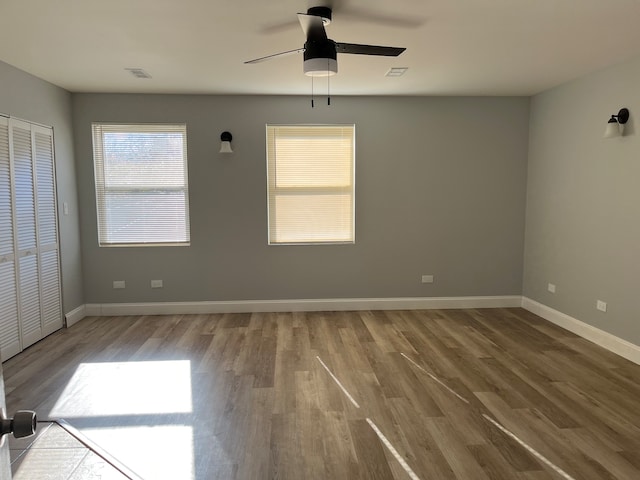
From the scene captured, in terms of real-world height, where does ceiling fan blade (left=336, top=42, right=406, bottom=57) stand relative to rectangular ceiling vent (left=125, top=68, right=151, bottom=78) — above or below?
below

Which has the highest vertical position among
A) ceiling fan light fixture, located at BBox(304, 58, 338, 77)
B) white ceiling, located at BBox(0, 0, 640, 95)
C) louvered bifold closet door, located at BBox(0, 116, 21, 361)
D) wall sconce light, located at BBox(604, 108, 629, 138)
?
white ceiling, located at BBox(0, 0, 640, 95)

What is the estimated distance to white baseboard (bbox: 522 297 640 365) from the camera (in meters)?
3.61

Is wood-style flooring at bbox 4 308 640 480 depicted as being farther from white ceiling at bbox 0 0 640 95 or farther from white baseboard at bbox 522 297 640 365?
white ceiling at bbox 0 0 640 95

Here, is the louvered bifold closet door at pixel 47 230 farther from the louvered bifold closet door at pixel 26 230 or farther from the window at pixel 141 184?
the window at pixel 141 184

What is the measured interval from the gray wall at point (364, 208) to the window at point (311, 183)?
0.12 meters

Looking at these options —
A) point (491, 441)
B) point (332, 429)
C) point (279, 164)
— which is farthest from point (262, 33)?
point (491, 441)

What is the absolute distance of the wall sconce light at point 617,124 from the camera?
361 cm

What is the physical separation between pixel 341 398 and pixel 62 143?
3985mm

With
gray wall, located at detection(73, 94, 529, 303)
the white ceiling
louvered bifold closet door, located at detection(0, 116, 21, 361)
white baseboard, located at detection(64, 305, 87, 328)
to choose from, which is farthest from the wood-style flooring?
the white ceiling

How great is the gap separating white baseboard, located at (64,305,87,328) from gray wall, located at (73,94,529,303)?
168 millimetres

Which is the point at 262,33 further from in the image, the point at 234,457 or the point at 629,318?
the point at 629,318

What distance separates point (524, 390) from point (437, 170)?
2797mm

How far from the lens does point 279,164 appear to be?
498cm

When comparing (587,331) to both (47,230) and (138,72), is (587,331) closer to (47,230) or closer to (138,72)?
(138,72)
